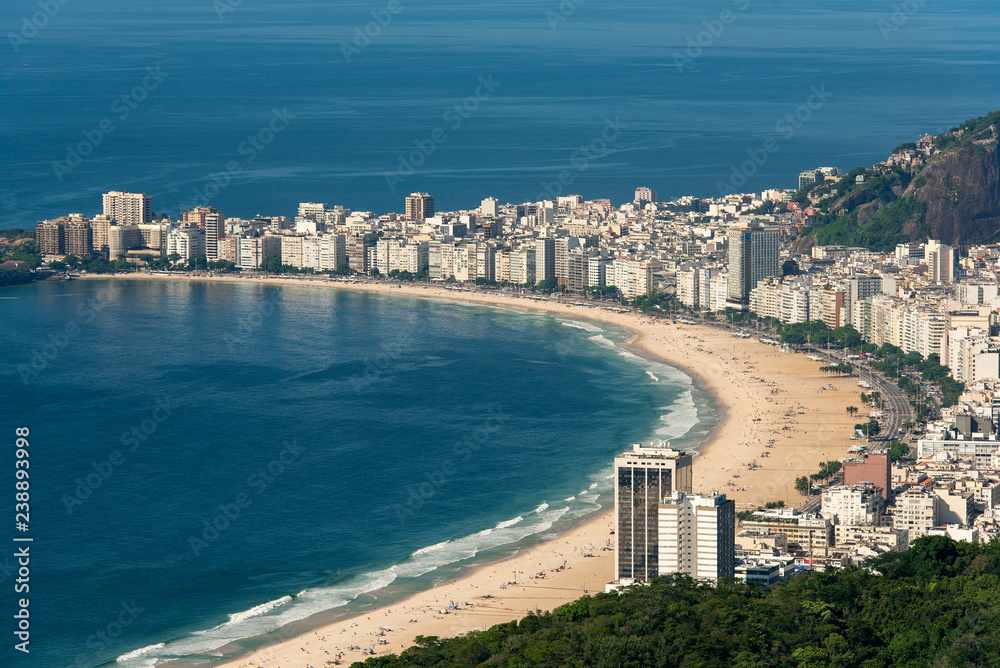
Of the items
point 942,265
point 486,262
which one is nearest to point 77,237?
point 486,262

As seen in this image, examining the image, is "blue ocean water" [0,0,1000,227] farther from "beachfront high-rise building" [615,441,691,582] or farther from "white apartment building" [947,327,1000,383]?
"beachfront high-rise building" [615,441,691,582]

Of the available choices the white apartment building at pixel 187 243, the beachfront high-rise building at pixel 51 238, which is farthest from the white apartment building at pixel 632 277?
the beachfront high-rise building at pixel 51 238

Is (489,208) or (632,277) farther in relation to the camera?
(489,208)

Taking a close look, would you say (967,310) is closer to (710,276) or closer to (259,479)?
(710,276)

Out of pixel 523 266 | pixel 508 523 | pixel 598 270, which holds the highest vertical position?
pixel 523 266

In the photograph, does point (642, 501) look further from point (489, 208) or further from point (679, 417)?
point (489, 208)

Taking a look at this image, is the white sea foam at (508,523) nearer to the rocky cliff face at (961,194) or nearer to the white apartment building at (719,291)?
the white apartment building at (719,291)
